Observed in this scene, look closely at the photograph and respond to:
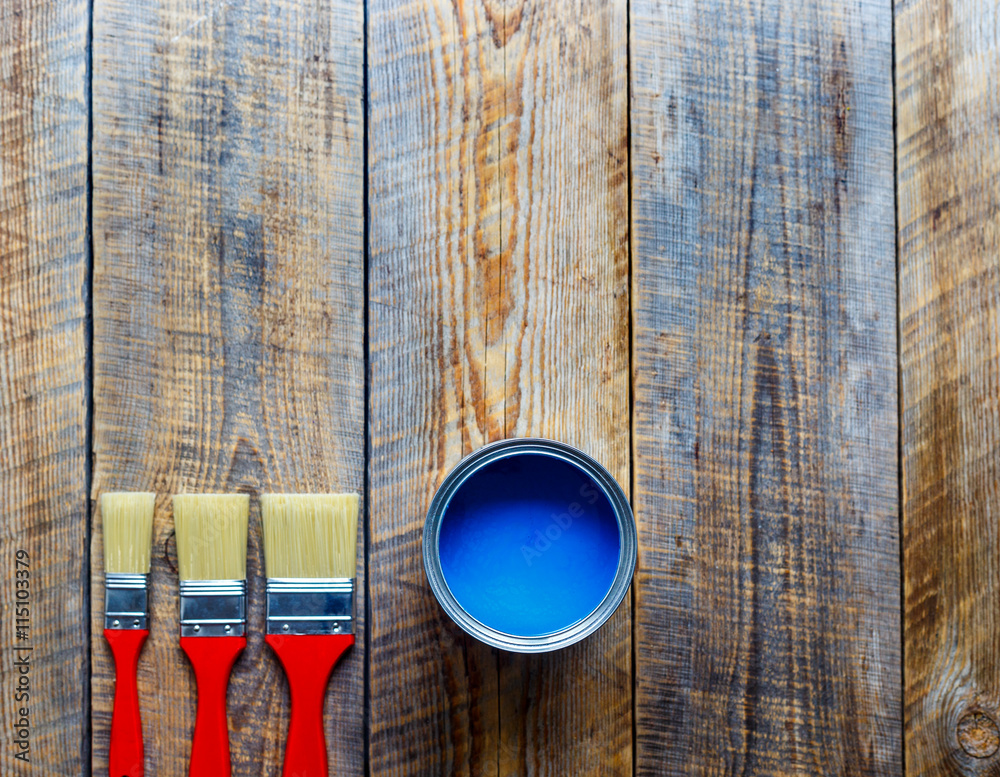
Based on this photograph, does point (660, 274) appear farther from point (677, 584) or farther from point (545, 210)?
point (677, 584)

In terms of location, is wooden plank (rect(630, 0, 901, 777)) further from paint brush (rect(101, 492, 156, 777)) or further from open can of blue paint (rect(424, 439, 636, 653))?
paint brush (rect(101, 492, 156, 777))

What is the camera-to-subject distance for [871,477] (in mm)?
855

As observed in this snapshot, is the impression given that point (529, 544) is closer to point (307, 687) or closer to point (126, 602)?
point (307, 687)

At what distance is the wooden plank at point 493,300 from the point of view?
828 mm

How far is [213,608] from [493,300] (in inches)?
18.0

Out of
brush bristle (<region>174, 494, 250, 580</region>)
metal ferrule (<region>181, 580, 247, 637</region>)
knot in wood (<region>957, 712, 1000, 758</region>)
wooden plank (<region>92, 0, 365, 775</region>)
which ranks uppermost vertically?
wooden plank (<region>92, 0, 365, 775</region>)

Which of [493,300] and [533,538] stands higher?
[493,300]

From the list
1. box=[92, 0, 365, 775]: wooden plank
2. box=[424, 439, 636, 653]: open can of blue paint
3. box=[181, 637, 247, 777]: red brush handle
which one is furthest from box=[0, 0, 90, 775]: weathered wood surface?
box=[424, 439, 636, 653]: open can of blue paint

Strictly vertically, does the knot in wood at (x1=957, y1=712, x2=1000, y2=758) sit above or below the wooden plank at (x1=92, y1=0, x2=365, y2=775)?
below

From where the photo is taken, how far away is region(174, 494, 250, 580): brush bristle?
2.64 ft

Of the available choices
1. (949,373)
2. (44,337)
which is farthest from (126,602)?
(949,373)

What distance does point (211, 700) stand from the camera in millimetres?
800

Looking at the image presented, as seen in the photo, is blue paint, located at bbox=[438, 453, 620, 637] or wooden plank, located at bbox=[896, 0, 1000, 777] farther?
wooden plank, located at bbox=[896, 0, 1000, 777]

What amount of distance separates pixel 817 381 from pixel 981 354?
197mm
